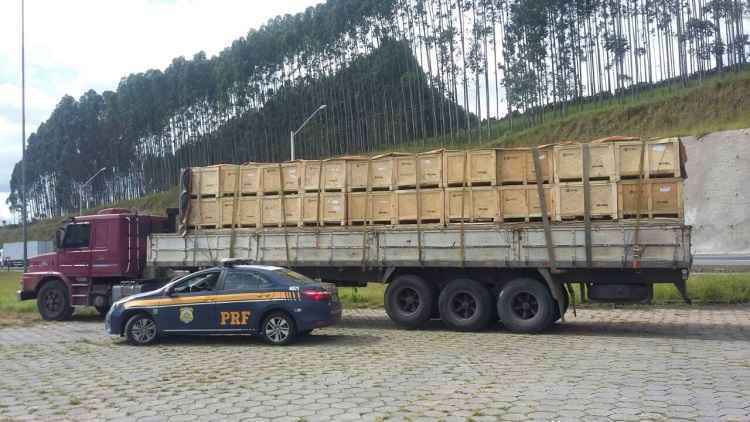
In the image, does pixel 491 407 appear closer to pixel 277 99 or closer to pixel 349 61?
pixel 349 61

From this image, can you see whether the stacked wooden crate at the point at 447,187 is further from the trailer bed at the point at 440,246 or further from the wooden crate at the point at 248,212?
the trailer bed at the point at 440,246

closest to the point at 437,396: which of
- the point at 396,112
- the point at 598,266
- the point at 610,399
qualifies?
the point at 610,399

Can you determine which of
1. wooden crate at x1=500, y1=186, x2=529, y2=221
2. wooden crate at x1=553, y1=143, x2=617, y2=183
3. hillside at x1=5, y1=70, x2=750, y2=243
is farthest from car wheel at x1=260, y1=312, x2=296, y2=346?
→ hillside at x1=5, y1=70, x2=750, y2=243

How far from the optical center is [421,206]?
13.6m

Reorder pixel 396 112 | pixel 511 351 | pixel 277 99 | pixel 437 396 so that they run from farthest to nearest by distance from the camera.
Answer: pixel 277 99 → pixel 396 112 → pixel 511 351 → pixel 437 396

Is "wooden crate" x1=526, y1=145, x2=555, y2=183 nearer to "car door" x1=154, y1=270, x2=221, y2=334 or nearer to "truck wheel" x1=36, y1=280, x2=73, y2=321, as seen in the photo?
"car door" x1=154, y1=270, x2=221, y2=334

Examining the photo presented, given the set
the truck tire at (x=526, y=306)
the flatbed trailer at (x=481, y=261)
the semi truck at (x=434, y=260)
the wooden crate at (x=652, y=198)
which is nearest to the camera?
the wooden crate at (x=652, y=198)

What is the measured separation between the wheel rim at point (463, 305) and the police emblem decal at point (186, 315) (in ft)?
15.7

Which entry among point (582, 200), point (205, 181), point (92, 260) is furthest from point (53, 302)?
point (582, 200)

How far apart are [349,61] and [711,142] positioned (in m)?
35.3

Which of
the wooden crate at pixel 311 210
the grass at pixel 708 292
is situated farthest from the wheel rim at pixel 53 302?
the grass at pixel 708 292

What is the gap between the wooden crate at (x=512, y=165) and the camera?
13023 millimetres

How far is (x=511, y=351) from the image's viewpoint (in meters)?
10.7

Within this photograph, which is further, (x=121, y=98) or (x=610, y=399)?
(x=121, y=98)
